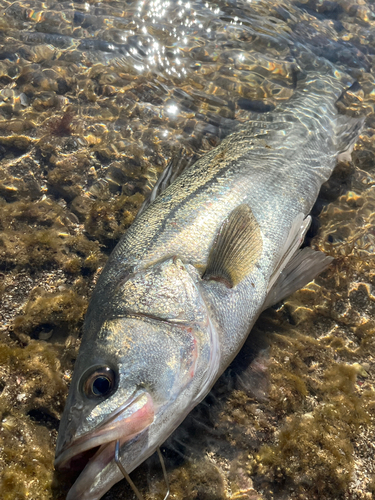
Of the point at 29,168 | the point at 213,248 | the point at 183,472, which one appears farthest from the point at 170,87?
the point at 183,472

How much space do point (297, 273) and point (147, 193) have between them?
1.95 metres

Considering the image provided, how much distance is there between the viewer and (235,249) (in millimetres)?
2637

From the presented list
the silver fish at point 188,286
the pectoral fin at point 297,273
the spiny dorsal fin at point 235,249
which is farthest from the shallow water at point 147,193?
the spiny dorsal fin at point 235,249

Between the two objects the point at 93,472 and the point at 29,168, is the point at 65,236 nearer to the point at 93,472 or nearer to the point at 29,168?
the point at 29,168

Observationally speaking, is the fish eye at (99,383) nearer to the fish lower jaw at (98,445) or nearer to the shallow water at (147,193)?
the fish lower jaw at (98,445)

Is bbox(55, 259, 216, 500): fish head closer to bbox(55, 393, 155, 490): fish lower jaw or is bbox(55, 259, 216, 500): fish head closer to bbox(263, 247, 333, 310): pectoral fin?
bbox(55, 393, 155, 490): fish lower jaw

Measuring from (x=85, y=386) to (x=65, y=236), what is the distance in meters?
1.98

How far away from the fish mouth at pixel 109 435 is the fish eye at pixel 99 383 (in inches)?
5.8

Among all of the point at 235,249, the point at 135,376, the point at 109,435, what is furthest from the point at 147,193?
the point at 109,435

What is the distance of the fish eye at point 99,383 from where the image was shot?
188cm

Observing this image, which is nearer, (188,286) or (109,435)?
(109,435)

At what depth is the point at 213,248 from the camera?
262 centimetres

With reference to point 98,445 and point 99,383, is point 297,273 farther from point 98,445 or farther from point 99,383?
point 98,445

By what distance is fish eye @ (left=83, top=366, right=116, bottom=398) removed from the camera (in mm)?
1875
